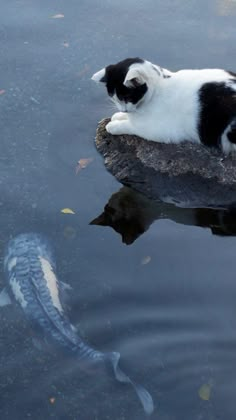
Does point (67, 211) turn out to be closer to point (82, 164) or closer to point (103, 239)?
point (103, 239)

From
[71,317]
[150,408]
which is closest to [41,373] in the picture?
[71,317]

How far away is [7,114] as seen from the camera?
5586 mm

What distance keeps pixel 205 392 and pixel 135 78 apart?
2340mm

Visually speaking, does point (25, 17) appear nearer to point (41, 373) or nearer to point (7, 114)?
point (7, 114)

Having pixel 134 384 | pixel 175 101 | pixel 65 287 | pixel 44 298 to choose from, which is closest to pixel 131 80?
pixel 175 101

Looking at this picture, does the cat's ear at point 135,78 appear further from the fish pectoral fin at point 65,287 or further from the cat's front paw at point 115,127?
the fish pectoral fin at point 65,287

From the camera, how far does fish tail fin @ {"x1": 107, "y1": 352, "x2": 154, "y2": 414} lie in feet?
11.7

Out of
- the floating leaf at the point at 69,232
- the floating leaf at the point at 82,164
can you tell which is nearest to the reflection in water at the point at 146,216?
the floating leaf at the point at 69,232

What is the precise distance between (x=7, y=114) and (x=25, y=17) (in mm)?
1822

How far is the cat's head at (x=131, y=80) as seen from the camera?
4.64m

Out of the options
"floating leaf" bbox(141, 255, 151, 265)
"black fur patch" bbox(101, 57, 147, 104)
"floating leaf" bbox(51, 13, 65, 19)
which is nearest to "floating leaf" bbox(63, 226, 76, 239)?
"floating leaf" bbox(141, 255, 151, 265)

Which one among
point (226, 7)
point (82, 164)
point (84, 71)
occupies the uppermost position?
point (226, 7)

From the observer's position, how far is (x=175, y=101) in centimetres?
477

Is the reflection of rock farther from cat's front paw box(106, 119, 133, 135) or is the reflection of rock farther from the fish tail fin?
the fish tail fin
